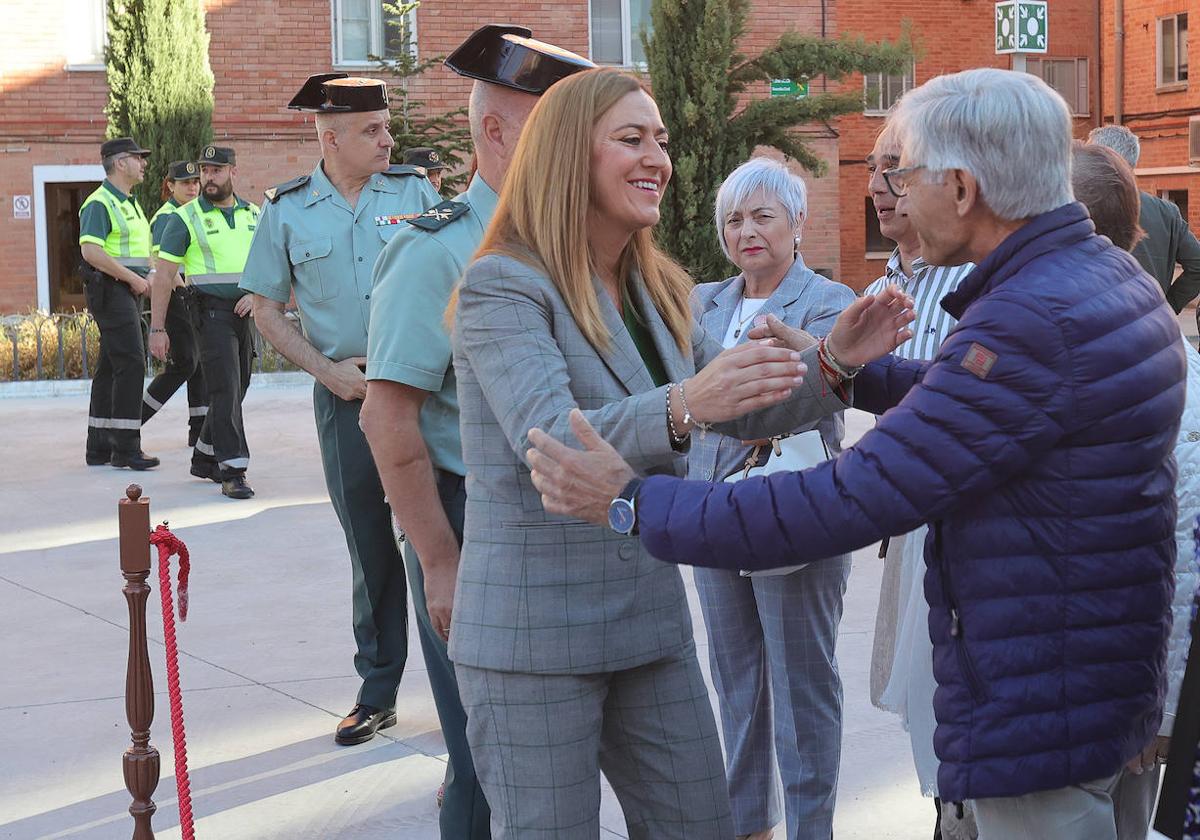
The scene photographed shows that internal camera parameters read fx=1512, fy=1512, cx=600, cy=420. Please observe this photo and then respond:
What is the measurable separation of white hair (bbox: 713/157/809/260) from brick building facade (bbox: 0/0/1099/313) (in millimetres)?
17777

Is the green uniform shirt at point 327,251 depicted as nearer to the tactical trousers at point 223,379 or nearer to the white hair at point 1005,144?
the white hair at point 1005,144

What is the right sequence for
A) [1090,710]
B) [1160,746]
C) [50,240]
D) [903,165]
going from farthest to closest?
1. [50,240]
2. [1160,746]
3. [903,165]
4. [1090,710]

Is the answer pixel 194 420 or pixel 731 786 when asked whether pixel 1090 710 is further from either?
pixel 194 420

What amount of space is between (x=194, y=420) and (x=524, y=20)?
13.4 m

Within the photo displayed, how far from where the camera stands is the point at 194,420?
11.4 meters

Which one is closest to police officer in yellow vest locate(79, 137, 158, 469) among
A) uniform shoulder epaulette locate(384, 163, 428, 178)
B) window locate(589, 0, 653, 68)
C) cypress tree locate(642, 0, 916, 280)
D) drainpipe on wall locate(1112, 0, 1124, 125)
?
uniform shoulder epaulette locate(384, 163, 428, 178)

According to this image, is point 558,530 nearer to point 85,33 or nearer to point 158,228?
point 158,228

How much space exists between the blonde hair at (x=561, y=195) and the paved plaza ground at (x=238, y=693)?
2.26 m

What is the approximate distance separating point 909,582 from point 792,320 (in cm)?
95

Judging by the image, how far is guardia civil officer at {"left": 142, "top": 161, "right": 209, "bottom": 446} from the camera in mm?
11008

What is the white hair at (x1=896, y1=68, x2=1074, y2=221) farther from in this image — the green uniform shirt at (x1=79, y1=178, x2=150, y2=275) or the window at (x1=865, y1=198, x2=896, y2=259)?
the window at (x1=865, y1=198, x2=896, y2=259)

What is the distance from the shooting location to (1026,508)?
2.33 meters

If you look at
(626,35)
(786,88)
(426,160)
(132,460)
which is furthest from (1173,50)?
(132,460)

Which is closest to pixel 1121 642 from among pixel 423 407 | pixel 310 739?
pixel 423 407
